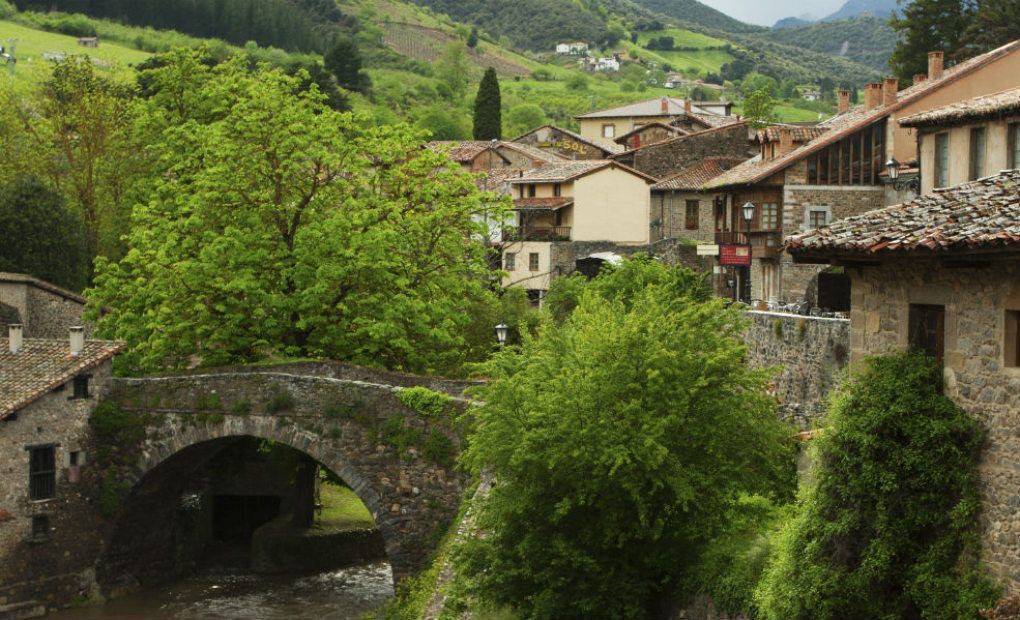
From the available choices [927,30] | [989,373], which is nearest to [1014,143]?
[989,373]

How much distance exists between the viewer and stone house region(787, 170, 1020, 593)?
502 inches

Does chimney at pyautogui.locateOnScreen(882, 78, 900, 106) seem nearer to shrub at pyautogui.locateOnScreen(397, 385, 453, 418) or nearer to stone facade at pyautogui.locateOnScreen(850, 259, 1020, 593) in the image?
shrub at pyautogui.locateOnScreen(397, 385, 453, 418)

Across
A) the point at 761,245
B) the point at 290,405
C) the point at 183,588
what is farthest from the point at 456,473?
the point at 761,245

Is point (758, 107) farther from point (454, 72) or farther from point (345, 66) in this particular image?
point (454, 72)

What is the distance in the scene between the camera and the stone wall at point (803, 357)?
81.9 ft

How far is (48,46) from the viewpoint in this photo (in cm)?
12200

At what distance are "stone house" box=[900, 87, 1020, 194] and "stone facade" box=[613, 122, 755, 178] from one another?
139 ft

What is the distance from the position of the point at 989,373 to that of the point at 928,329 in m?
0.98

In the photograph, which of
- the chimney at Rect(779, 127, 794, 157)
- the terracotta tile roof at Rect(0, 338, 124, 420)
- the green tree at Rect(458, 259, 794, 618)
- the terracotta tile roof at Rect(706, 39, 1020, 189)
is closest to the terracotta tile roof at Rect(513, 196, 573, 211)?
the terracotta tile roof at Rect(706, 39, 1020, 189)

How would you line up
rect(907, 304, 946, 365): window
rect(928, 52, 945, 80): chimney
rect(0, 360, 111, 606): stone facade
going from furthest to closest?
rect(928, 52, 945, 80): chimney
rect(0, 360, 111, 606): stone facade
rect(907, 304, 946, 365): window

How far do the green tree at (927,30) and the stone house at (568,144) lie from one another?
2289 centimetres

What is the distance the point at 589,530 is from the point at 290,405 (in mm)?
13799

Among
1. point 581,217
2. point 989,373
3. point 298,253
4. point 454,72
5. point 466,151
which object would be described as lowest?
point 989,373

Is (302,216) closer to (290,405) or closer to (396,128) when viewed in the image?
(396,128)
